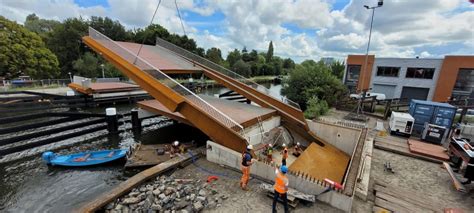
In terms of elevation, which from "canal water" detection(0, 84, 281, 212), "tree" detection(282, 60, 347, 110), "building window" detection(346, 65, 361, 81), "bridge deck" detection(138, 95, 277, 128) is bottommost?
"canal water" detection(0, 84, 281, 212)

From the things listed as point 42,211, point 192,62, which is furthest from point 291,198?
point 192,62

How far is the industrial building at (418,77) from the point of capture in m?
20.9

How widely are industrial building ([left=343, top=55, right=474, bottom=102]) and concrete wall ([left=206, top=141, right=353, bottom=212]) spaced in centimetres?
1739

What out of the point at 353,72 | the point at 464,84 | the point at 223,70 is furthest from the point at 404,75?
the point at 223,70

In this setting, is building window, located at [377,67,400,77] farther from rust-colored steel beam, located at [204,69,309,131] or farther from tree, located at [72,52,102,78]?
tree, located at [72,52,102,78]

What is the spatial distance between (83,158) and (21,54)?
102ft

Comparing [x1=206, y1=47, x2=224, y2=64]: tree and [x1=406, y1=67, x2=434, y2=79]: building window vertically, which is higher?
[x1=206, y1=47, x2=224, y2=64]: tree

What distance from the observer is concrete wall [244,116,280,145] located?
9.95 m

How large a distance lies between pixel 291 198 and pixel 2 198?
11.5 metres

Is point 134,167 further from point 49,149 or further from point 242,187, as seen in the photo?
point 49,149

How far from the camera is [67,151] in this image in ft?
38.6

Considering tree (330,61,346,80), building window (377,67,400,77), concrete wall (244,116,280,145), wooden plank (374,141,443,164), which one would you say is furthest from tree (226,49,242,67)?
wooden plank (374,141,443,164)

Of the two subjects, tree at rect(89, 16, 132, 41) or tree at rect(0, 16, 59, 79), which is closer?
tree at rect(0, 16, 59, 79)

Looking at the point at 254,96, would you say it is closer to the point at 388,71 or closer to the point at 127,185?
the point at 127,185
